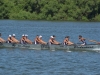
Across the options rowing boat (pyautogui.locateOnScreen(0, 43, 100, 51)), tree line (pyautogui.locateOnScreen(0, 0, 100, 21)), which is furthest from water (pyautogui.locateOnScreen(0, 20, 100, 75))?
tree line (pyautogui.locateOnScreen(0, 0, 100, 21))

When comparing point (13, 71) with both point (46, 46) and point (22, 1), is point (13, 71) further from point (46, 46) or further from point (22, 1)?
point (22, 1)

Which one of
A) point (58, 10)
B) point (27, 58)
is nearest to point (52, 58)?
point (27, 58)

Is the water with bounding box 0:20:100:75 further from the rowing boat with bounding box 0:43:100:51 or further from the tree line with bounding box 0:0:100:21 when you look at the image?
the tree line with bounding box 0:0:100:21

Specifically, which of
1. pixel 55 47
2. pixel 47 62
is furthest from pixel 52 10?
pixel 47 62

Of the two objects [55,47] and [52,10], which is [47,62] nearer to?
[55,47]

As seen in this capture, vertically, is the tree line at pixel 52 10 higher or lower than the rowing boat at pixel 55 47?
higher

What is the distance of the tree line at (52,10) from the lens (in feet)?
398

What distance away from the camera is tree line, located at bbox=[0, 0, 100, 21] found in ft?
398

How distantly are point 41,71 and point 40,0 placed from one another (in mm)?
89857

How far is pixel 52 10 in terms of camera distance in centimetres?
12300

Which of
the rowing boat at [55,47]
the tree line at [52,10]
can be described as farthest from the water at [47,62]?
the tree line at [52,10]

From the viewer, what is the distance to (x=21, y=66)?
38.1m

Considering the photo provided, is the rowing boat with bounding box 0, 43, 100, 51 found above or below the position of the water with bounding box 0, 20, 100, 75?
above

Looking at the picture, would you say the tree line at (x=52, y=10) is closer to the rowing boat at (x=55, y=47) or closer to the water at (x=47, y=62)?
the rowing boat at (x=55, y=47)
